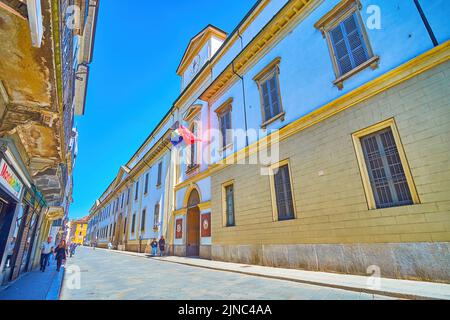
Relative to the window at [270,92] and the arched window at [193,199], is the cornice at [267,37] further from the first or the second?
the arched window at [193,199]

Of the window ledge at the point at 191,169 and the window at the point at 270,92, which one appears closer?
the window at the point at 270,92

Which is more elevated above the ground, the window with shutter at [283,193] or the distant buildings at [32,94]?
the distant buildings at [32,94]

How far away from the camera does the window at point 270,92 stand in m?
10.2

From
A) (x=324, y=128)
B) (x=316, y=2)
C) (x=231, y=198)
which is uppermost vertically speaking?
(x=316, y=2)

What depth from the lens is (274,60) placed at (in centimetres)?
1065

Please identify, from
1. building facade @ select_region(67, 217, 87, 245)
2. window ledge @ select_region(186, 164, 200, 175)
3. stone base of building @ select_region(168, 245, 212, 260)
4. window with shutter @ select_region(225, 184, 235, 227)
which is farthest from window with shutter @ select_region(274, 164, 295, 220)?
building facade @ select_region(67, 217, 87, 245)

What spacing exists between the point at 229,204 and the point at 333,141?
252 inches

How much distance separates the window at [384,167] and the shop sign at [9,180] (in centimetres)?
896

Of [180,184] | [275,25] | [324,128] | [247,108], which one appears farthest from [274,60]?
[180,184]

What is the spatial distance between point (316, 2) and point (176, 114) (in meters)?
14.8

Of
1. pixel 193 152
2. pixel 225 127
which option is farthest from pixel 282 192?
pixel 193 152

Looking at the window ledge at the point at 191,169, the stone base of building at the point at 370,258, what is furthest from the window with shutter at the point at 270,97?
the window ledge at the point at 191,169
